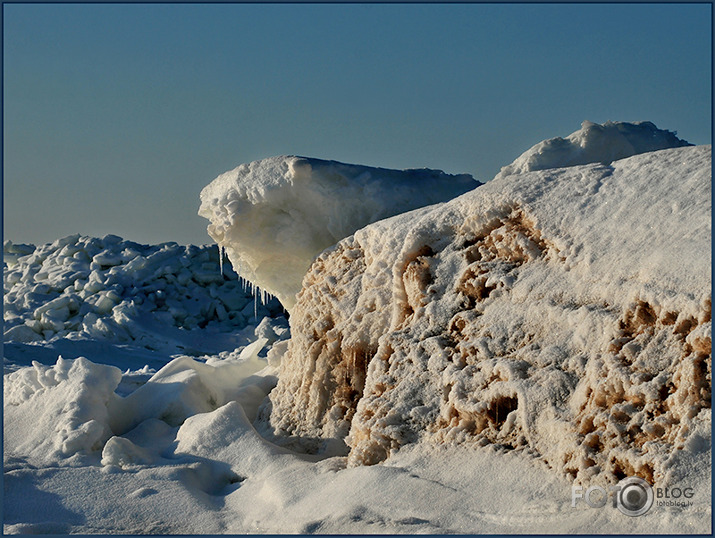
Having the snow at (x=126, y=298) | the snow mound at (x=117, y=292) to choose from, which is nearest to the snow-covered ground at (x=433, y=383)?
the snow at (x=126, y=298)

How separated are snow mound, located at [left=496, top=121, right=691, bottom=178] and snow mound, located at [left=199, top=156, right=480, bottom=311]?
52cm

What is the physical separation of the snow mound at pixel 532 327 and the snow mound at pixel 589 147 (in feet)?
3.04

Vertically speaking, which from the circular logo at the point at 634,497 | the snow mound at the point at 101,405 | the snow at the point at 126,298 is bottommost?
the circular logo at the point at 634,497

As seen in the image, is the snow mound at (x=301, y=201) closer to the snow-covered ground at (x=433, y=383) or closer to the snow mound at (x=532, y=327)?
the snow-covered ground at (x=433, y=383)

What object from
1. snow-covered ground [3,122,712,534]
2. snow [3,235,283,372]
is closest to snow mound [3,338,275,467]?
snow-covered ground [3,122,712,534]

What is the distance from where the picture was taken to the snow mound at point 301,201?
5.56 m

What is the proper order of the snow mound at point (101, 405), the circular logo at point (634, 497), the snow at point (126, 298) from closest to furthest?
1. the circular logo at point (634, 497)
2. the snow mound at point (101, 405)
3. the snow at point (126, 298)

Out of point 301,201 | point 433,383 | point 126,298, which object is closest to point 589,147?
point 301,201

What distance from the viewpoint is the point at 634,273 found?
3689mm

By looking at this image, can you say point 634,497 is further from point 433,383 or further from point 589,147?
point 589,147

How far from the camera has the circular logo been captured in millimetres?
3092

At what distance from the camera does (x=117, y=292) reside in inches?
529

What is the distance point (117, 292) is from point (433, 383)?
994cm

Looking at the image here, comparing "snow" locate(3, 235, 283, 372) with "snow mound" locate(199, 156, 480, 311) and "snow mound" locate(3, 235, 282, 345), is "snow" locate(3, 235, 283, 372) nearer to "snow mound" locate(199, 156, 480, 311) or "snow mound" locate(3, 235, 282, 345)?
"snow mound" locate(3, 235, 282, 345)
